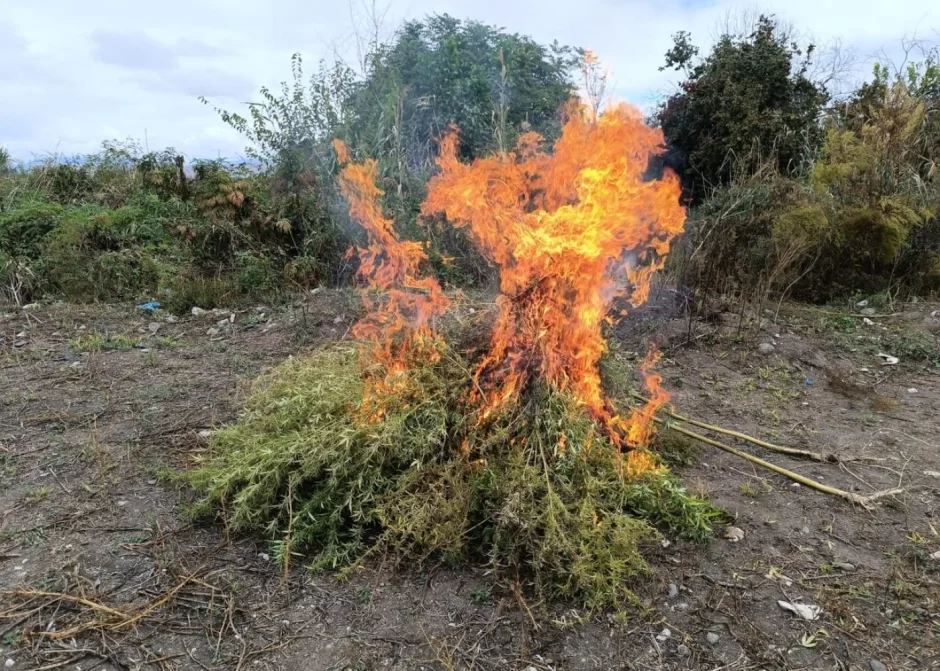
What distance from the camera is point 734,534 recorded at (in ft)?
8.61

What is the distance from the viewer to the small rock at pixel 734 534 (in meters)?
2.61

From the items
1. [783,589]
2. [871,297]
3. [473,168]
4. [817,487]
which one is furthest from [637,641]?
[871,297]

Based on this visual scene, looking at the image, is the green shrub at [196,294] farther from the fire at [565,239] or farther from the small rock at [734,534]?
the small rock at [734,534]

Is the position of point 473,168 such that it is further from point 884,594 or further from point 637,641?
point 884,594

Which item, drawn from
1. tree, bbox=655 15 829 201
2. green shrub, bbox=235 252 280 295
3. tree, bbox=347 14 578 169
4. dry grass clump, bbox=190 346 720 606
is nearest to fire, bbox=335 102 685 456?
dry grass clump, bbox=190 346 720 606

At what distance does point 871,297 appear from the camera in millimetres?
6289

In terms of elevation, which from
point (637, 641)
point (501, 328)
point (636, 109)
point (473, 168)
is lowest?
point (637, 641)

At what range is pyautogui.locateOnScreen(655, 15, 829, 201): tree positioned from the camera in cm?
866

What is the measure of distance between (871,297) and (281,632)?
6.58m

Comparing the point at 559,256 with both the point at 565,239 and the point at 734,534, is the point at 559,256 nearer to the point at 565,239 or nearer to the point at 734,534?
the point at 565,239

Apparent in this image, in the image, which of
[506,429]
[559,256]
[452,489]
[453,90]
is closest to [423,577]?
[452,489]

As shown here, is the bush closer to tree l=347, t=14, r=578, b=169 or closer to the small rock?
tree l=347, t=14, r=578, b=169

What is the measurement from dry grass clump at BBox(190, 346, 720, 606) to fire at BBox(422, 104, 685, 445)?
0.17m

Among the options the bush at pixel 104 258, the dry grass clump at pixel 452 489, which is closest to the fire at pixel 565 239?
the dry grass clump at pixel 452 489
